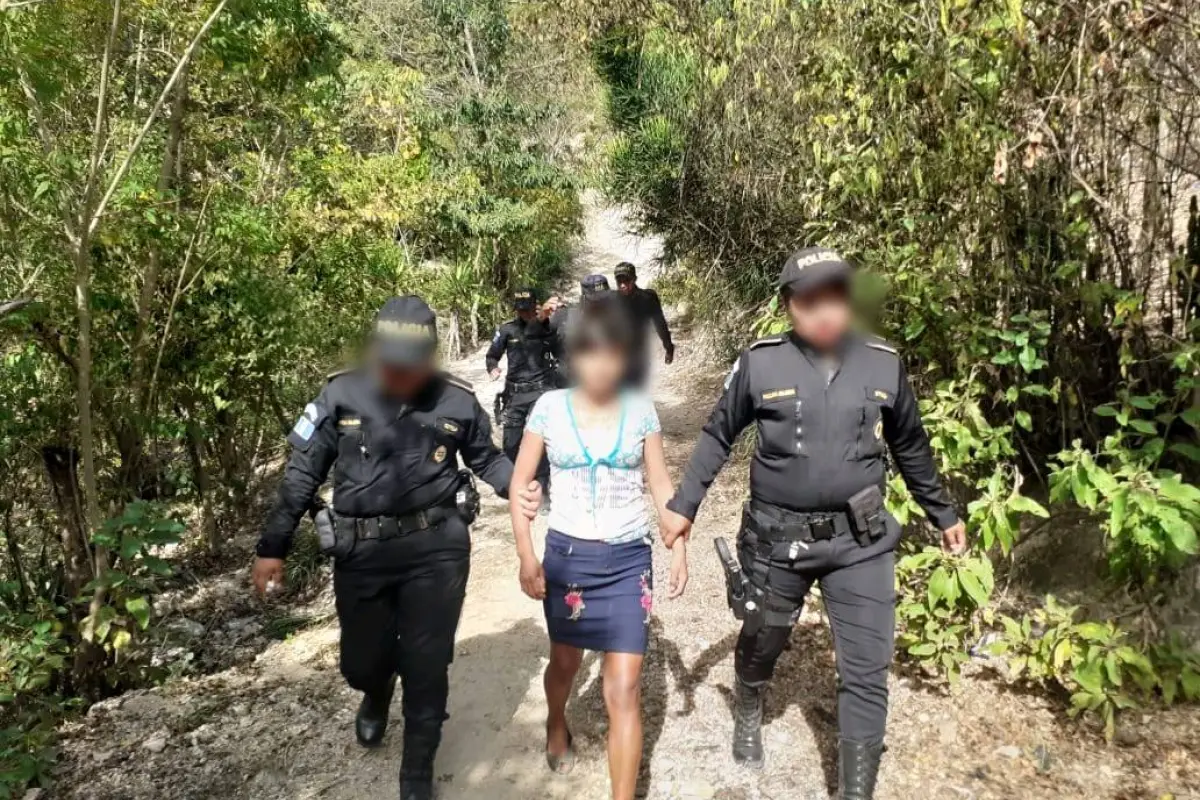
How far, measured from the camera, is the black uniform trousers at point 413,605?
9.30ft

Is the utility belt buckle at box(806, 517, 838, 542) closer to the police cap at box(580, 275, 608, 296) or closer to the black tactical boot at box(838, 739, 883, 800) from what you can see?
the black tactical boot at box(838, 739, 883, 800)

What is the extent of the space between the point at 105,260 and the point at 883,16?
5056 mm

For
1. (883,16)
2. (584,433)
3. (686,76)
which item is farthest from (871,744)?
(686,76)

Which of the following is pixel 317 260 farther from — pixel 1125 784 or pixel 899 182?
pixel 1125 784

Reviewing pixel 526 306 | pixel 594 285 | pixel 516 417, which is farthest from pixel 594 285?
pixel 516 417

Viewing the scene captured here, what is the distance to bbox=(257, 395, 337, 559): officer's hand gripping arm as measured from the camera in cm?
280

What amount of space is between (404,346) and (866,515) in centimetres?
172

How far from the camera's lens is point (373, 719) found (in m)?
3.34

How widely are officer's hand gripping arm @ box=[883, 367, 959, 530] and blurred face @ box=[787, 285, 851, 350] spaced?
29 cm

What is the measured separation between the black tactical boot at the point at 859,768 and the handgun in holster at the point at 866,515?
0.70m

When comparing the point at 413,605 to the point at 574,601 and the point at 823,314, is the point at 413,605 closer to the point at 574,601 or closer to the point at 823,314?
the point at 574,601

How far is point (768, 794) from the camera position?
2.98m

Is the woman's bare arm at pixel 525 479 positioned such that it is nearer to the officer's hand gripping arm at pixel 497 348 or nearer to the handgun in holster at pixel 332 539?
the handgun in holster at pixel 332 539

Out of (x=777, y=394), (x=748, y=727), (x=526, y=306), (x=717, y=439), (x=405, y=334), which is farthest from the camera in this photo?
(x=526, y=306)
